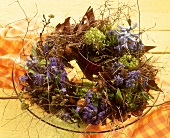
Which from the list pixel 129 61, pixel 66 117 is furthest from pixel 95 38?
pixel 66 117

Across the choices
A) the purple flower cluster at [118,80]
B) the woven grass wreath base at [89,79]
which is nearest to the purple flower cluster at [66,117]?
the woven grass wreath base at [89,79]

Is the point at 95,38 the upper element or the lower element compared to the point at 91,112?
upper

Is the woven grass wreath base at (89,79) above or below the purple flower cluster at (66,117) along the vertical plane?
above

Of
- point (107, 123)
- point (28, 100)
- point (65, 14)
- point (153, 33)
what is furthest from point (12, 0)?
point (107, 123)

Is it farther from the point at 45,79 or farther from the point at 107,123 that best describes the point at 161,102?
the point at 45,79

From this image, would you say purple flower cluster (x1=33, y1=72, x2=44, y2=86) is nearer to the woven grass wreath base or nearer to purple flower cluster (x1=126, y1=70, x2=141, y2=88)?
the woven grass wreath base

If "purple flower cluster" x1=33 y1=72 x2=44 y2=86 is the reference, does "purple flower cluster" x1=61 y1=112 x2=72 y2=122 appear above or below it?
below

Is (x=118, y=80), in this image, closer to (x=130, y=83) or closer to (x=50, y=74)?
(x=130, y=83)

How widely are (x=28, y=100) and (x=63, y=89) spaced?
0.09 m

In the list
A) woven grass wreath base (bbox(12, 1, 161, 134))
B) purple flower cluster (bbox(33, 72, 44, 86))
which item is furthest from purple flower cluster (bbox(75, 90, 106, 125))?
purple flower cluster (bbox(33, 72, 44, 86))

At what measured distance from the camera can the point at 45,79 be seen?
0.93m

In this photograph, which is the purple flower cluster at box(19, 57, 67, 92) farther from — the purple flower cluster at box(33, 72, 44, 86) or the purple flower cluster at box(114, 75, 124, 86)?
the purple flower cluster at box(114, 75, 124, 86)

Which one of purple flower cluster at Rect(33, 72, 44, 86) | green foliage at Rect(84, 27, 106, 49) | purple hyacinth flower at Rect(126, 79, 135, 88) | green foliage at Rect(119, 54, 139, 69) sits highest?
green foliage at Rect(84, 27, 106, 49)

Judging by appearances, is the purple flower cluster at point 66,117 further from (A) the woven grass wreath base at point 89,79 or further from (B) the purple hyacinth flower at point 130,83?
(B) the purple hyacinth flower at point 130,83
